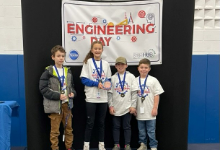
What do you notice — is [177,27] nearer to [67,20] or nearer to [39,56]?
[67,20]

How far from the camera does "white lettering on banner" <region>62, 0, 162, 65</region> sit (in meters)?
3.10

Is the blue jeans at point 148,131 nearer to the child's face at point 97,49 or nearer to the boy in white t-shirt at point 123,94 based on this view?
the boy in white t-shirt at point 123,94

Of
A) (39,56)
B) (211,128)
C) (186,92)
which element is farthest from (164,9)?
(211,128)

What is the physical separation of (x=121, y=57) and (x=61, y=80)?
818 millimetres

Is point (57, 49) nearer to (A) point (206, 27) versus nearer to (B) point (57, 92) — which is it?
(B) point (57, 92)

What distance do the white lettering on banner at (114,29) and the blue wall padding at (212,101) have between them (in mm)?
1124

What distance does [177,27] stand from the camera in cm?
310

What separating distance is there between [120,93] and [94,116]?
45 centimetres

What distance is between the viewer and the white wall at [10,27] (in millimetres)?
3711

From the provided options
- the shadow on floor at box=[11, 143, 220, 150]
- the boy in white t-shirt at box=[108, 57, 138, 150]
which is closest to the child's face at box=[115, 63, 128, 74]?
the boy in white t-shirt at box=[108, 57, 138, 150]

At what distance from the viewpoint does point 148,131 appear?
3059 millimetres

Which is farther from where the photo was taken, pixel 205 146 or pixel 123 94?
pixel 205 146

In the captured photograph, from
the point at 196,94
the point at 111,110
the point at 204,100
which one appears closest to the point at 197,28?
the point at 196,94

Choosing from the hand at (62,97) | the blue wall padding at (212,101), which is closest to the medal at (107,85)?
the hand at (62,97)
